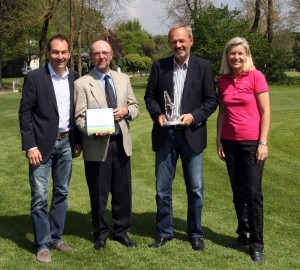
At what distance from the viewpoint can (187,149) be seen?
4703mm

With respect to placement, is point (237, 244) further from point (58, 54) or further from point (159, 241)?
point (58, 54)

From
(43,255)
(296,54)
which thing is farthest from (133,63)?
(43,255)

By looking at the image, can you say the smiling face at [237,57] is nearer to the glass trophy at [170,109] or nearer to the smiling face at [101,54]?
the glass trophy at [170,109]

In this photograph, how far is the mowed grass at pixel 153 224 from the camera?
14.7 ft

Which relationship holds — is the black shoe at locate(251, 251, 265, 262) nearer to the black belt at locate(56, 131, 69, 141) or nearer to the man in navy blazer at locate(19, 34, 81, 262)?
the man in navy blazer at locate(19, 34, 81, 262)

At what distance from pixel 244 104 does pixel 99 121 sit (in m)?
1.42

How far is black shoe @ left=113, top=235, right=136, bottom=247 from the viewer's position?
4906 millimetres

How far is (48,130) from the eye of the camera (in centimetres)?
442

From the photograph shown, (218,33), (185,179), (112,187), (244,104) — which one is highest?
(218,33)

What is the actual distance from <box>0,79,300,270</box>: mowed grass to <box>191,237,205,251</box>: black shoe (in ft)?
0.23

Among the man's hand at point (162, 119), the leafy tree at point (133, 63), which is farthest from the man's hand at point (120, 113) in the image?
the leafy tree at point (133, 63)

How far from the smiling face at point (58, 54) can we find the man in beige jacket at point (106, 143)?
24cm

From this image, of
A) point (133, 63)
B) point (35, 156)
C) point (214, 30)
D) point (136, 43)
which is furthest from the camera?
point (136, 43)

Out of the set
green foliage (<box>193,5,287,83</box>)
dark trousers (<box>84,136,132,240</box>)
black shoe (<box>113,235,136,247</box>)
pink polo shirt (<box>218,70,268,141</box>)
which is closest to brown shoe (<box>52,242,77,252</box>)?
dark trousers (<box>84,136,132,240</box>)
